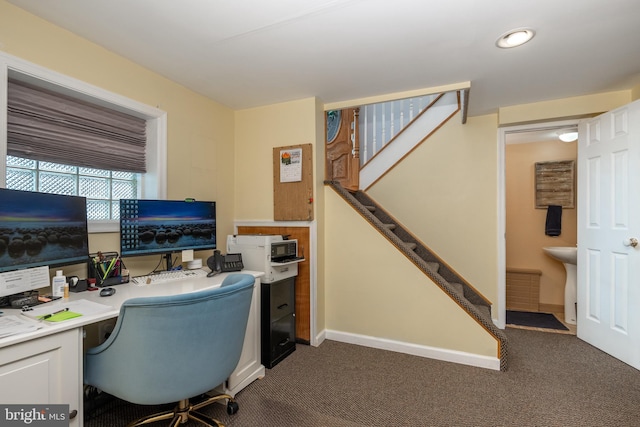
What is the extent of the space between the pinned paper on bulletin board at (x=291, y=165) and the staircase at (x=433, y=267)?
0.32m

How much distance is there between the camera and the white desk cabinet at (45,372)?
43.7 inches

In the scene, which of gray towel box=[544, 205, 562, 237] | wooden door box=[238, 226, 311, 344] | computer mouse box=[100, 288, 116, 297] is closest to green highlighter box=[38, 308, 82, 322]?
computer mouse box=[100, 288, 116, 297]

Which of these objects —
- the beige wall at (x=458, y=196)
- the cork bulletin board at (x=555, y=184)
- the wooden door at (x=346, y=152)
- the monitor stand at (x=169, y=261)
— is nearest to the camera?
the monitor stand at (x=169, y=261)

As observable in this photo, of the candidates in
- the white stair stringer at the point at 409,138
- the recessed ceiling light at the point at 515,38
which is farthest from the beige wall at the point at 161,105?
the recessed ceiling light at the point at 515,38

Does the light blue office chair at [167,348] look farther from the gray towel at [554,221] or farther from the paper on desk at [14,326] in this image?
the gray towel at [554,221]

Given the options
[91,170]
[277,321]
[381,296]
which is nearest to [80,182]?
[91,170]

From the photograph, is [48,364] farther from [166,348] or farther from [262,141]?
[262,141]

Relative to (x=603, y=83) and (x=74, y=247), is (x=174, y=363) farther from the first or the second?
(x=603, y=83)

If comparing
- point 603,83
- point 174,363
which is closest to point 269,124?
point 174,363

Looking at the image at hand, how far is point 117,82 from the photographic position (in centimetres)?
213

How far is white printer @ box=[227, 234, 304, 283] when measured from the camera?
2455mm

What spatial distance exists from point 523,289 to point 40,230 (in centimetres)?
468

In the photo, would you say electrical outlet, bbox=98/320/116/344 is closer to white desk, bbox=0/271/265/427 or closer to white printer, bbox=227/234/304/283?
white desk, bbox=0/271/265/427

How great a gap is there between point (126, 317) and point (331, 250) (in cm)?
198
